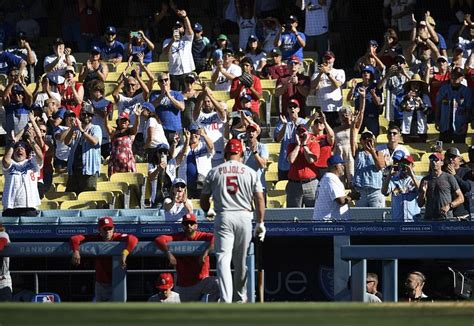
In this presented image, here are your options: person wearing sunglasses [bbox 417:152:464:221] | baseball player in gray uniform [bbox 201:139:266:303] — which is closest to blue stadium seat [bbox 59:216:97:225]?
baseball player in gray uniform [bbox 201:139:266:303]

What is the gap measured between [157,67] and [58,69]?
1.42 meters

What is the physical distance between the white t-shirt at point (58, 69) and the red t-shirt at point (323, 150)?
484 cm

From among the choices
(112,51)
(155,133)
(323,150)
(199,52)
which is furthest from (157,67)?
(323,150)

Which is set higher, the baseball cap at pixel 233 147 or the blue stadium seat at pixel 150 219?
the baseball cap at pixel 233 147

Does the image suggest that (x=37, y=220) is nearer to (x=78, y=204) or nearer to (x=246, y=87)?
(x=78, y=204)

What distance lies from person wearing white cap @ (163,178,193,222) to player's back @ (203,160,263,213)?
3.13 meters

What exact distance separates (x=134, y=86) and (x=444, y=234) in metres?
6.06

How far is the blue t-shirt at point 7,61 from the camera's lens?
2052 cm

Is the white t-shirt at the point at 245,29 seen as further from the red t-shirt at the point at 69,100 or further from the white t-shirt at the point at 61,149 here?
the white t-shirt at the point at 61,149

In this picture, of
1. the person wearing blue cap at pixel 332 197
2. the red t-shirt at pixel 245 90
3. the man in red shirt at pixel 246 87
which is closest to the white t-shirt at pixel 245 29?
the man in red shirt at pixel 246 87

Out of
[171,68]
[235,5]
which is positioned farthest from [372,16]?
[171,68]

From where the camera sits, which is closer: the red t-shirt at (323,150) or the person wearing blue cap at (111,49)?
the red t-shirt at (323,150)

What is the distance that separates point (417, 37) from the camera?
19.1 metres

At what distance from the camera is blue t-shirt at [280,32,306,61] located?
770 inches
